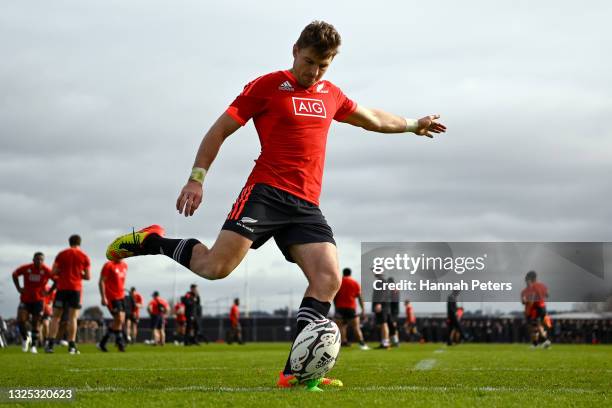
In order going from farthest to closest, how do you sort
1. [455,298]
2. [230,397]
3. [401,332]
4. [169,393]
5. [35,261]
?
[401,332] < [455,298] < [35,261] < [169,393] < [230,397]

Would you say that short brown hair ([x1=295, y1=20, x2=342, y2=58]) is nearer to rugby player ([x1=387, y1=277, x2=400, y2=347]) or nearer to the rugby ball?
the rugby ball

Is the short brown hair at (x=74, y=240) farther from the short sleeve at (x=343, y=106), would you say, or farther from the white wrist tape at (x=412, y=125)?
the short sleeve at (x=343, y=106)

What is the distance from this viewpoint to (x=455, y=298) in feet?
90.5

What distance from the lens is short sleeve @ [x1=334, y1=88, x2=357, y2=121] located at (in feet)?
20.9

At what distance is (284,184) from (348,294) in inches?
666

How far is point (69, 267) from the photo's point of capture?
17000 millimetres

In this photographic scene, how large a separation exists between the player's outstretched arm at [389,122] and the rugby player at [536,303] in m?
16.2

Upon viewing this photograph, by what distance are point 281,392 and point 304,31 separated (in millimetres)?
2327

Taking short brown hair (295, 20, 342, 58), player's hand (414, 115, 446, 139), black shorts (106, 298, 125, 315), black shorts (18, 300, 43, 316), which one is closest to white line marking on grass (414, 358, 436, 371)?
player's hand (414, 115, 446, 139)

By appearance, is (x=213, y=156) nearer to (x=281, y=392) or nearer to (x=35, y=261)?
(x=281, y=392)

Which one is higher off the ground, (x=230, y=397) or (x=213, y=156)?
(x=213, y=156)

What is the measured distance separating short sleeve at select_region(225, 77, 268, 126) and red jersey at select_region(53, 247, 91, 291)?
39.0 feet

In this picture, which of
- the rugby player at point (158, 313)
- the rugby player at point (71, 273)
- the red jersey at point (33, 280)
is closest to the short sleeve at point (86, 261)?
the rugby player at point (71, 273)

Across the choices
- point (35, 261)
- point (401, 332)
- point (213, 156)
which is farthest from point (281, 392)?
point (401, 332)
